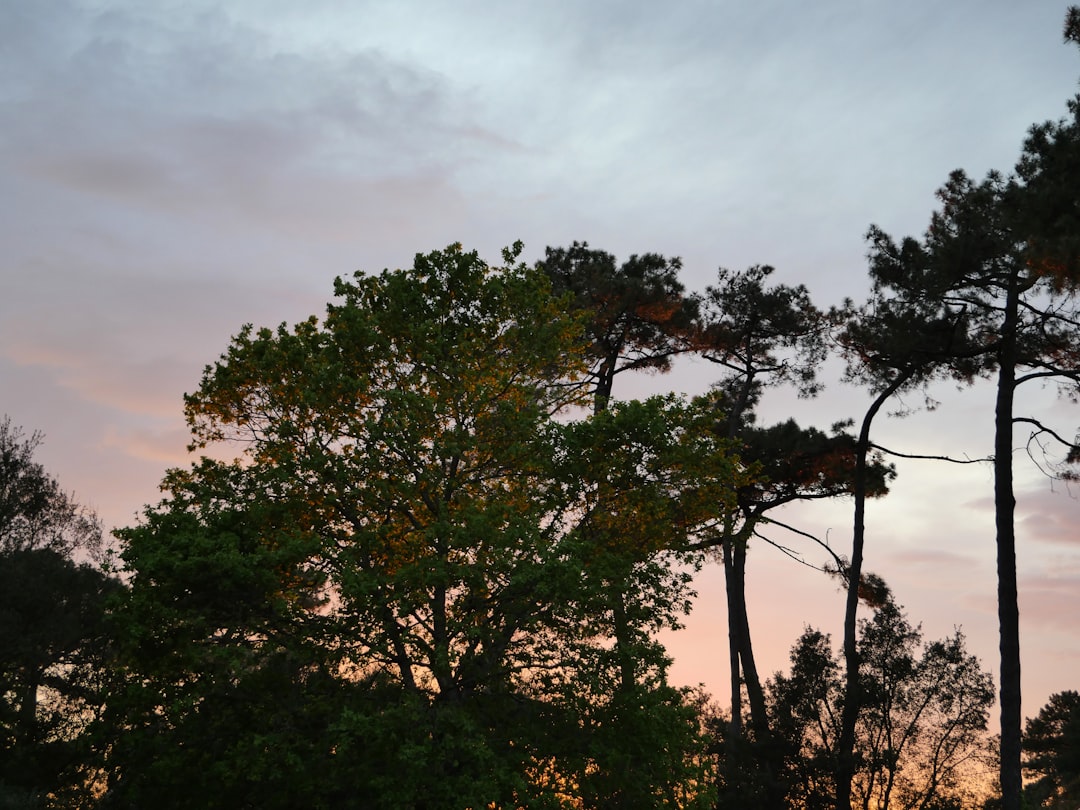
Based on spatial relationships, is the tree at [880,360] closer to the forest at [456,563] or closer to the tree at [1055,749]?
the forest at [456,563]

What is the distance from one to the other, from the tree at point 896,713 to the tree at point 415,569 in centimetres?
1110

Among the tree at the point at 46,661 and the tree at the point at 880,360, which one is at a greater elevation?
the tree at the point at 880,360

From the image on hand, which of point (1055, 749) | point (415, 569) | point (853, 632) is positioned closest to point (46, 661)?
point (415, 569)

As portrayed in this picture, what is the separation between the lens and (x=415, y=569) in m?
16.9

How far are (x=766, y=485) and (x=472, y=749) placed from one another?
68.1 feet

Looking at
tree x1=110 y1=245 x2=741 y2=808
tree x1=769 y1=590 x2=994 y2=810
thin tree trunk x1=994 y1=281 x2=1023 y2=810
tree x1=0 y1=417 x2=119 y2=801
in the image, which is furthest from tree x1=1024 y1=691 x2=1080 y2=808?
tree x1=0 y1=417 x2=119 y2=801

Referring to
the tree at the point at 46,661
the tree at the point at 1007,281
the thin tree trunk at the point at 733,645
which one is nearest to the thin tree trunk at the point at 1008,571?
the tree at the point at 1007,281

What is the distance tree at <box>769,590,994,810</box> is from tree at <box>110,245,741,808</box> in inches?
437

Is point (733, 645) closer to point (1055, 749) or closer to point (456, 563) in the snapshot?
point (456, 563)

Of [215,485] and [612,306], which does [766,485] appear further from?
[215,485]

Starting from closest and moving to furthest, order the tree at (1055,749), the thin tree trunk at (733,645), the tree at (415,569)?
the tree at (415,569) < the thin tree trunk at (733,645) < the tree at (1055,749)

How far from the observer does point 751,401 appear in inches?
1390

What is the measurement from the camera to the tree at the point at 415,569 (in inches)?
663

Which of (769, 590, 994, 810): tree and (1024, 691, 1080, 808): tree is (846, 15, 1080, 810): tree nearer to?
(769, 590, 994, 810): tree
